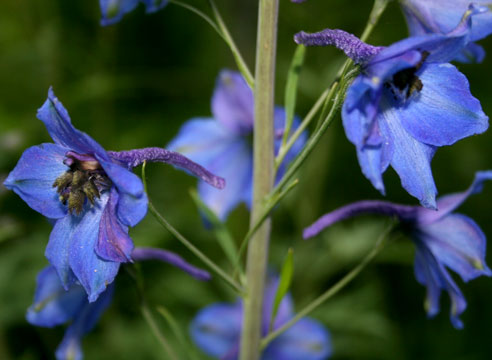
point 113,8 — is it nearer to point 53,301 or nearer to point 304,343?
point 53,301

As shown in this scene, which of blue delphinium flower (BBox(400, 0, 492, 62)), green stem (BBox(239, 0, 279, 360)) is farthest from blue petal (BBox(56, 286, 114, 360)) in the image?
blue delphinium flower (BBox(400, 0, 492, 62))

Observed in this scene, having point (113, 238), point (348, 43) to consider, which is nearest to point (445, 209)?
point (348, 43)

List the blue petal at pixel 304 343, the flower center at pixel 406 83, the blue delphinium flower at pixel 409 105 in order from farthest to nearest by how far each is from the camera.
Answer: the blue petal at pixel 304 343 → the flower center at pixel 406 83 → the blue delphinium flower at pixel 409 105

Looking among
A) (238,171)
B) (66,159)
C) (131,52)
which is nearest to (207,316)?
(238,171)

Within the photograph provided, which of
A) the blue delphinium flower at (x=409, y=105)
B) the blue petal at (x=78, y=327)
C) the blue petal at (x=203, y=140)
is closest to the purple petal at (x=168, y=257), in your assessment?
the blue petal at (x=78, y=327)

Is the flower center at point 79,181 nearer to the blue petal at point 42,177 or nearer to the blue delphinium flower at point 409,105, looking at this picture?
the blue petal at point 42,177

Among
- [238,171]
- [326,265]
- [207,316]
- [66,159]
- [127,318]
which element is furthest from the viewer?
[127,318]

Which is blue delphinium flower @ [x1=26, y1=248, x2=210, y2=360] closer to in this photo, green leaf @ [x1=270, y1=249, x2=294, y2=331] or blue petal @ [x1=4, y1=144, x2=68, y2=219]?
green leaf @ [x1=270, y1=249, x2=294, y2=331]

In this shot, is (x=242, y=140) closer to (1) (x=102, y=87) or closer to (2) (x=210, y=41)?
(1) (x=102, y=87)
